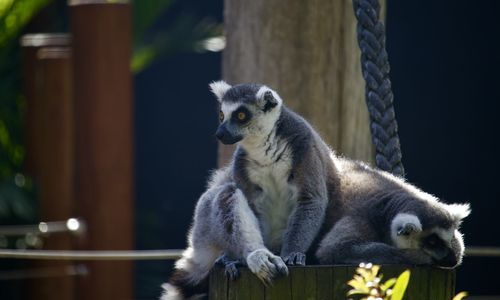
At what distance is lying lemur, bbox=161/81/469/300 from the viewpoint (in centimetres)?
428

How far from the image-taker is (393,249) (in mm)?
4262

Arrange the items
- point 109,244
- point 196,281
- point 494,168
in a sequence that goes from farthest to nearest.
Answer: point 494,168 < point 109,244 < point 196,281

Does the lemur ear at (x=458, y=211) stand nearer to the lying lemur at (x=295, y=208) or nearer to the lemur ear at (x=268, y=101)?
the lying lemur at (x=295, y=208)

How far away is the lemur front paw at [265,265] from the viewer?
369 centimetres

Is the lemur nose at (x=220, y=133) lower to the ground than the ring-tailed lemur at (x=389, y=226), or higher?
higher

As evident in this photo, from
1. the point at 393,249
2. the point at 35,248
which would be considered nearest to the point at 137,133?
the point at 35,248

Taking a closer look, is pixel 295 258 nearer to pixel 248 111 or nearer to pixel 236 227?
pixel 236 227

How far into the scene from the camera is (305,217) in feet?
14.6

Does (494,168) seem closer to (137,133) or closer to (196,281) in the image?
(137,133)

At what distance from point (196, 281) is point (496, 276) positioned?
556 cm

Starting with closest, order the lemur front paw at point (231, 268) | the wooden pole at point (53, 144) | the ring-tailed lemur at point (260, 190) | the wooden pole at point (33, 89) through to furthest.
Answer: the lemur front paw at point (231, 268)
the ring-tailed lemur at point (260, 190)
the wooden pole at point (53, 144)
the wooden pole at point (33, 89)

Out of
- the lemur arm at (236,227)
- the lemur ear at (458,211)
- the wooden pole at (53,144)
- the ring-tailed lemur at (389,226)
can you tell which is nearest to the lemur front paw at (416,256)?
the ring-tailed lemur at (389,226)

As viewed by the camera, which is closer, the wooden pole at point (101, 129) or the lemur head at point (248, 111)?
the lemur head at point (248, 111)

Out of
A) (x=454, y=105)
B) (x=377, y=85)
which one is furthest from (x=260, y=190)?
(x=454, y=105)
